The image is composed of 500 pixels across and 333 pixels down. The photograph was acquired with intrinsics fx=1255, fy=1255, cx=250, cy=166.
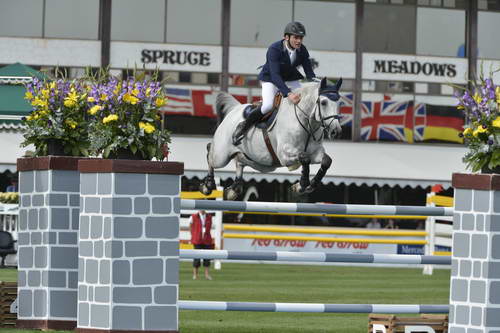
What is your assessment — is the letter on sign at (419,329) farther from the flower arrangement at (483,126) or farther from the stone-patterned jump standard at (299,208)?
the flower arrangement at (483,126)

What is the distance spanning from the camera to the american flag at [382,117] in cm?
4178

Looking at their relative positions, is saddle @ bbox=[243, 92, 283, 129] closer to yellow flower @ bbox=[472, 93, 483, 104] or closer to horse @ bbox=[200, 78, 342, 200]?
horse @ bbox=[200, 78, 342, 200]

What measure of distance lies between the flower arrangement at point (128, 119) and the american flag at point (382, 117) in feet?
103

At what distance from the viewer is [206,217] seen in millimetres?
25750

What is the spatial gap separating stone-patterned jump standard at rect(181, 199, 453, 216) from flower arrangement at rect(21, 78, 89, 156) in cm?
163

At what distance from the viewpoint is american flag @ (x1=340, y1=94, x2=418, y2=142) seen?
4178 centimetres

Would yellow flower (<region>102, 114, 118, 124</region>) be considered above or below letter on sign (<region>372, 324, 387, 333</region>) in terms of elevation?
above

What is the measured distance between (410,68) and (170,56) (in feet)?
26.7

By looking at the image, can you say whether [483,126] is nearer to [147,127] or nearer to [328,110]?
[328,110]

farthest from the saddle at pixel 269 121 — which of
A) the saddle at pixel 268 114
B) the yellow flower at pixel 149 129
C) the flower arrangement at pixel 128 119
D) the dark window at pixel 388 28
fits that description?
the dark window at pixel 388 28

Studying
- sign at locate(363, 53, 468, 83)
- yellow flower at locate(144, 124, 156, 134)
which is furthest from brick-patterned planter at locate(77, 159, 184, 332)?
sign at locate(363, 53, 468, 83)

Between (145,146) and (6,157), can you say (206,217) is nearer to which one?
(6,157)

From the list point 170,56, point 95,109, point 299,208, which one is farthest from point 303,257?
point 170,56

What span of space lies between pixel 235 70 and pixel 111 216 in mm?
30999
